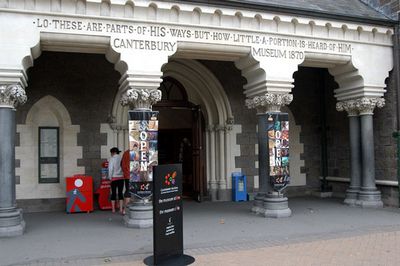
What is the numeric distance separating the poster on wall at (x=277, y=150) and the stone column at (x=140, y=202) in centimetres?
260

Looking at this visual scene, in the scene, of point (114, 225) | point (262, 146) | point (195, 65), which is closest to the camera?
point (114, 225)

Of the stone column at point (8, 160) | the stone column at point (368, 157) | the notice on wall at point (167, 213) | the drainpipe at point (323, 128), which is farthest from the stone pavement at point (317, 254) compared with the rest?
the drainpipe at point (323, 128)

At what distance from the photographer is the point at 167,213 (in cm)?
555

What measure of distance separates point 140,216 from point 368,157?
5.83 m

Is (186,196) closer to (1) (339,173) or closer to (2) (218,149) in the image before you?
(2) (218,149)

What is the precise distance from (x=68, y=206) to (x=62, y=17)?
4308mm

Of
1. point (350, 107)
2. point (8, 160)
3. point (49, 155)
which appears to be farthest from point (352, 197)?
point (8, 160)

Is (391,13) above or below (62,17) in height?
above

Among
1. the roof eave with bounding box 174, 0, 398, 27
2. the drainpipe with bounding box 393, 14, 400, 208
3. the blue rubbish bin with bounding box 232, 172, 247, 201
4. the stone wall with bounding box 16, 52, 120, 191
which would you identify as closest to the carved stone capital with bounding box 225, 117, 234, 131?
the blue rubbish bin with bounding box 232, 172, 247, 201

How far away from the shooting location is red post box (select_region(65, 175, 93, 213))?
9695 mm

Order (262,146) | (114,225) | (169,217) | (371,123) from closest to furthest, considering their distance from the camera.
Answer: (169,217) → (114,225) → (262,146) → (371,123)

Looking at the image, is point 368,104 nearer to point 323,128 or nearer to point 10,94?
point 323,128

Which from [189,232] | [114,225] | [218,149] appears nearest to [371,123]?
[218,149]

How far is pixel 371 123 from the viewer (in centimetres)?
1036
